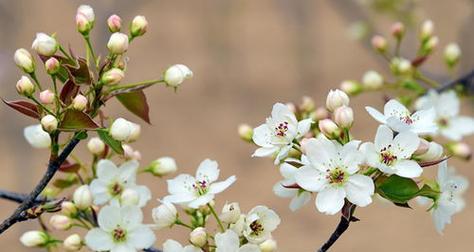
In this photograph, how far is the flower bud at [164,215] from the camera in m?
1.17

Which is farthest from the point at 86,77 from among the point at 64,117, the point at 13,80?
the point at 13,80

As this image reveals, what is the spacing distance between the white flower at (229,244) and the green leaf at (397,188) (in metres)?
0.18

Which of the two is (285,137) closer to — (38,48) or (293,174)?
(293,174)

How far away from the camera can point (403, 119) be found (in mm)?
1121

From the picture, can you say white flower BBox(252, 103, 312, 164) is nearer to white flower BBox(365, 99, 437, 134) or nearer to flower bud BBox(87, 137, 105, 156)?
white flower BBox(365, 99, 437, 134)

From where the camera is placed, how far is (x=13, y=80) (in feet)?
16.3

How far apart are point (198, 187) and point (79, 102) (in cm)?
24

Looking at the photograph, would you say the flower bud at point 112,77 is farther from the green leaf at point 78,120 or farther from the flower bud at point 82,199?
the flower bud at point 82,199

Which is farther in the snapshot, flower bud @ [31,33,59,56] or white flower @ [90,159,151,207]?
white flower @ [90,159,151,207]

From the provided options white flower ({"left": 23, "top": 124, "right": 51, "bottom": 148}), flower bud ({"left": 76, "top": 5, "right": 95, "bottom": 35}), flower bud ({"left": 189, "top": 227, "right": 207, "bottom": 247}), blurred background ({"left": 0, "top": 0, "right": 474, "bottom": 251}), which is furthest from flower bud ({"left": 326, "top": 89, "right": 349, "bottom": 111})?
blurred background ({"left": 0, "top": 0, "right": 474, "bottom": 251})

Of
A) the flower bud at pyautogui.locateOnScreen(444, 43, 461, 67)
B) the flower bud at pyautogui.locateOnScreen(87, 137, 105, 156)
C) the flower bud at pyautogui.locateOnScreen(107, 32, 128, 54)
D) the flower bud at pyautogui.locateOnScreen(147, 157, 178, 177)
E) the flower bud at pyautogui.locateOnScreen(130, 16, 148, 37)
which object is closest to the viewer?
the flower bud at pyautogui.locateOnScreen(107, 32, 128, 54)

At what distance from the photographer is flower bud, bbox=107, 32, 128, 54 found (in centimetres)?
112

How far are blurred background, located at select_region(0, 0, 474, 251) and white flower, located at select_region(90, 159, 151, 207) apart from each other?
3.44 metres

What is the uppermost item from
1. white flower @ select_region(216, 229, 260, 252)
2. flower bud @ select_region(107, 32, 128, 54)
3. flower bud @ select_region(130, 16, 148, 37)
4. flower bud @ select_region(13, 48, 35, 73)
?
flower bud @ select_region(130, 16, 148, 37)
